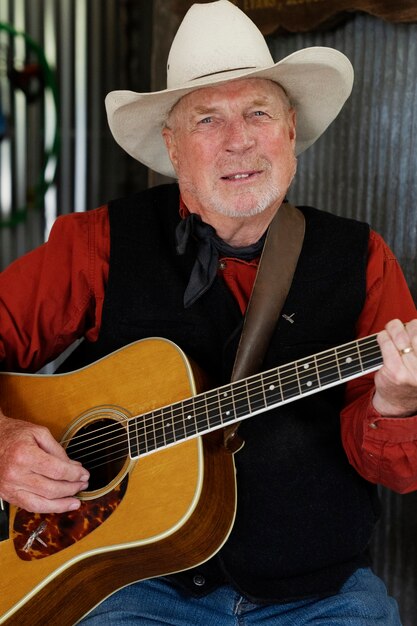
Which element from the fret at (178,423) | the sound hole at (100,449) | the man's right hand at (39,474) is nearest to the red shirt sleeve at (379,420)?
the fret at (178,423)

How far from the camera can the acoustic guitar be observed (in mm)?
1844

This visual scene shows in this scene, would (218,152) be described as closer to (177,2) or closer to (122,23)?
(177,2)

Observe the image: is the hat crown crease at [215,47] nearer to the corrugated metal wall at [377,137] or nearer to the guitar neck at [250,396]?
the corrugated metal wall at [377,137]

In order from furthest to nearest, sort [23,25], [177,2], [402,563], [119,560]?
[23,25] < [177,2] < [402,563] < [119,560]

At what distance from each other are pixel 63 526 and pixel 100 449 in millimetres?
186

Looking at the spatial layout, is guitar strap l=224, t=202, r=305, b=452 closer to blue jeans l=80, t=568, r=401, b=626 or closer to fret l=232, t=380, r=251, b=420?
fret l=232, t=380, r=251, b=420

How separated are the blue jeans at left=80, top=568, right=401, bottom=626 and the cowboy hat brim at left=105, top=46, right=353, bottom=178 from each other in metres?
1.17

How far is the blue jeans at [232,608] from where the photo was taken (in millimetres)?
2004

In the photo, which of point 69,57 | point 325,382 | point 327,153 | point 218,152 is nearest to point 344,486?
point 325,382

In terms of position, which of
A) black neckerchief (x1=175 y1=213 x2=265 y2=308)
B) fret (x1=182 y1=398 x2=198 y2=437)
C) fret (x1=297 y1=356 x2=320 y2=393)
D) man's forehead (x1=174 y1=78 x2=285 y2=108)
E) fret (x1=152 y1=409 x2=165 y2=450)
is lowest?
fret (x1=152 y1=409 x2=165 y2=450)

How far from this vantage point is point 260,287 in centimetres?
209

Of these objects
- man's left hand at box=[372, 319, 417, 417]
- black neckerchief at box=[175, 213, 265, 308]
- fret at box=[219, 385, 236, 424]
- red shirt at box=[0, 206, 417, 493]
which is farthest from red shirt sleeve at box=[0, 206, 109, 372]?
man's left hand at box=[372, 319, 417, 417]

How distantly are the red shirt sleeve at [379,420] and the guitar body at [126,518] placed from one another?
0.29 m

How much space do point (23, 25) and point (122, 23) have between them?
466mm
